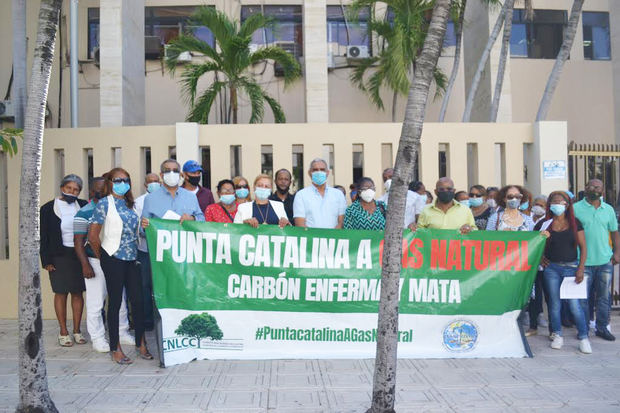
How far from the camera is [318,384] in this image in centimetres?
536

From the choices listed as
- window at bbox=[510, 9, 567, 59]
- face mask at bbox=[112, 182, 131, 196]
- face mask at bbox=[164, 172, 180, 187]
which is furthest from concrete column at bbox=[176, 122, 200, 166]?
window at bbox=[510, 9, 567, 59]

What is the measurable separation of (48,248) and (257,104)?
5432 millimetres

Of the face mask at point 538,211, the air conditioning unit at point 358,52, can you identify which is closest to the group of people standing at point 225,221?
the face mask at point 538,211

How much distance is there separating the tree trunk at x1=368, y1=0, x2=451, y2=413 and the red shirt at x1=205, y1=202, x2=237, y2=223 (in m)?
2.79

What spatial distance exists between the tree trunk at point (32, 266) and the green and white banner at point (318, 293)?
169cm

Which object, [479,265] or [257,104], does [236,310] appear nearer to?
[479,265]

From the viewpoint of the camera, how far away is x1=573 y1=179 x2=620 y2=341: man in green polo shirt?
23.0ft

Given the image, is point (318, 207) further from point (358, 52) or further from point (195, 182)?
point (358, 52)

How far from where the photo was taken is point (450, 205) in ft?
22.0

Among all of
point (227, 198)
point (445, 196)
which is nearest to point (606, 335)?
point (445, 196)

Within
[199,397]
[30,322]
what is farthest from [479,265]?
[30,322]

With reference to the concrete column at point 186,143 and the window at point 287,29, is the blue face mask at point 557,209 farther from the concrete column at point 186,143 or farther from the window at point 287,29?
the window at point 287,29

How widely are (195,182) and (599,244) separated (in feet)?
16.1

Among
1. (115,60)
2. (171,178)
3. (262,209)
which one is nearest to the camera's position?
(171,178)
